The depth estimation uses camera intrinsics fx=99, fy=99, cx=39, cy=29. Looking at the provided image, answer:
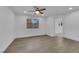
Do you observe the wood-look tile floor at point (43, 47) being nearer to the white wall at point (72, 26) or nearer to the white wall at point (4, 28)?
the white wall at point (4, 28)

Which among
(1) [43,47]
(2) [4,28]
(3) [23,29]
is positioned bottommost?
(1) [43,47]

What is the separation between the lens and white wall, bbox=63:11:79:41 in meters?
6.72

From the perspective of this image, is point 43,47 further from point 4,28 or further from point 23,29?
point 23,29

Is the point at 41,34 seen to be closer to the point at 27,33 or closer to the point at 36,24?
the point at 36,24

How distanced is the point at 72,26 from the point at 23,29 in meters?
4.33

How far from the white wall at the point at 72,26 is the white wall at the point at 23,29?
10.6 ft

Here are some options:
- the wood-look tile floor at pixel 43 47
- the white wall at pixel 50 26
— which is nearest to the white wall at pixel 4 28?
the wood-look tile floor at pixel 43 47

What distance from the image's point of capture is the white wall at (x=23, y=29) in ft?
27.6

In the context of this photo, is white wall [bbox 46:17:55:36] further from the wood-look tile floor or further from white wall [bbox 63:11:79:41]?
the wood-look tile floor

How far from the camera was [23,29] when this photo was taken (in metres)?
9.15

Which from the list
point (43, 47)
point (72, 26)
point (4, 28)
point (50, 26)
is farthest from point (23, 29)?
point (4, 28)

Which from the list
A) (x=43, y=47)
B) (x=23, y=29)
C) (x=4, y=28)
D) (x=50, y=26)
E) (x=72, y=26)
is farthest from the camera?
(x=50, y=26)

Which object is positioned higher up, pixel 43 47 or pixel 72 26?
pixel 72 26
